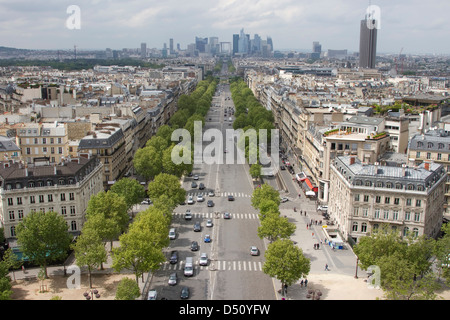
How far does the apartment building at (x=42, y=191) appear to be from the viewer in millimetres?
54000

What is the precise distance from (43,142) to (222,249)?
3592cm

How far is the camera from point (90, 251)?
44.3m

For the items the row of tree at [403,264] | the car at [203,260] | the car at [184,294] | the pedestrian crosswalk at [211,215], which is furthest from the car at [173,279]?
the pedestrian crosswalk at [211,215]

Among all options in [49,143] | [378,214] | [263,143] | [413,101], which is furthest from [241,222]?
[413,101]

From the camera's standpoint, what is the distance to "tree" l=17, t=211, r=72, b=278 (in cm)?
4628

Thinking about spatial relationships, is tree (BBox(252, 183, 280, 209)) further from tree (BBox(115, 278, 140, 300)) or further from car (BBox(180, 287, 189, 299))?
tree (BBox(115, 278, 140, 300))

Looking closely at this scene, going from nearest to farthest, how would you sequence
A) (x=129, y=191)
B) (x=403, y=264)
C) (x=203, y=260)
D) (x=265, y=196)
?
(x=403, y=264), (x=203, y=260), (x=129, y=191), (x=265, y=196)

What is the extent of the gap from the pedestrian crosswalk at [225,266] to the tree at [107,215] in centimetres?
680

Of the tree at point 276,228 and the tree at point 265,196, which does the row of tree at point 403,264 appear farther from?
the tree at point 265,196

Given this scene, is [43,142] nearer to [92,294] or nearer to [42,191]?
[42,191]

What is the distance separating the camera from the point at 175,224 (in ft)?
209

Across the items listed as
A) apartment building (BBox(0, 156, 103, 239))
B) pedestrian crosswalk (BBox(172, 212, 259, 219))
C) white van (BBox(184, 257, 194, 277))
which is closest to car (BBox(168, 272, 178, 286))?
white van (BBox(184, 257, 194, 277))

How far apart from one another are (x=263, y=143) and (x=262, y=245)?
53846 mm

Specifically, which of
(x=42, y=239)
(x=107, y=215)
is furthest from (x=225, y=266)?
(x=42, y=239)
